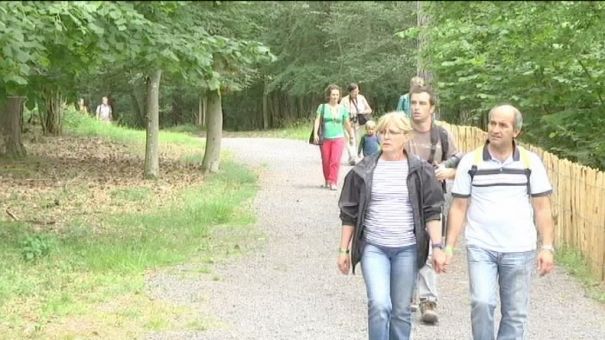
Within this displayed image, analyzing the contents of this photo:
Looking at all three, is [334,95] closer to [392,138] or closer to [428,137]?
[428,137]

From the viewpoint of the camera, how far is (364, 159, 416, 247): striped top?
5.36 m

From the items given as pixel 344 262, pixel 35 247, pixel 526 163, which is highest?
pixel 526 163

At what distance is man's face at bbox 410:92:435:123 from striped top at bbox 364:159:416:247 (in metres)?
1.14

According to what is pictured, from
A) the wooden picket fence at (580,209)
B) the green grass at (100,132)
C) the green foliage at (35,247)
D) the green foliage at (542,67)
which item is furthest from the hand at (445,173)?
the green grass at (100,132)

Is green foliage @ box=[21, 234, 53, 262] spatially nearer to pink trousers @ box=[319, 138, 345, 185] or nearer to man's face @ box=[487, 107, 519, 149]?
man's face @ box=[487, 107, 519, 149]

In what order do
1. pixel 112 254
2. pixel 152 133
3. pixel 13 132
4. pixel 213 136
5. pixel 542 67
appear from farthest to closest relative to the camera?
pixel 13 132 → pixel 213 136 → pixel 152 133 → pixel 542 67 → pixel 112 254

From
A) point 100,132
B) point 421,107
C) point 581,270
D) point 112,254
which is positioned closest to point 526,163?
point 421,107

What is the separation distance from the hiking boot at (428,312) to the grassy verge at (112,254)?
1664 millimetres

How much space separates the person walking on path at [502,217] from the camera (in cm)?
525

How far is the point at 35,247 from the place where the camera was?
968 cm

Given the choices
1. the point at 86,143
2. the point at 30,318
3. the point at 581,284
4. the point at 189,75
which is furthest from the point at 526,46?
the point at 86,143

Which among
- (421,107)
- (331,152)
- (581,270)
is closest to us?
(421,107)

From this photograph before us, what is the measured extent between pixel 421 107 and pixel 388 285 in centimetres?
156

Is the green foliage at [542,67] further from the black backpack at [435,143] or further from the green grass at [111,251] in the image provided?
the green grass at [111,251]
